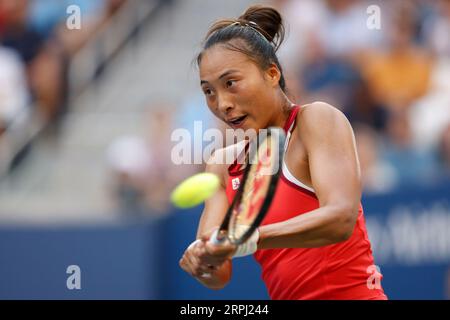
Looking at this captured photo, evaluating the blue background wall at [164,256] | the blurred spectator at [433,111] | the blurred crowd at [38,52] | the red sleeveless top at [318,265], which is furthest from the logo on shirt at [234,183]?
the blurred crowd at [38,52]

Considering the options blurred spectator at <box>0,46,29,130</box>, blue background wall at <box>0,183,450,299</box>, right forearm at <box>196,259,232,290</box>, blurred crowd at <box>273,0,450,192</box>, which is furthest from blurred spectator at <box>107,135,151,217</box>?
right forearm at <box>196,259,232,290</box>

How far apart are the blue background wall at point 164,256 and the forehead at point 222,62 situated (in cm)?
389

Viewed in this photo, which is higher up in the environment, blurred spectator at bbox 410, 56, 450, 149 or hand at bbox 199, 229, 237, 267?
blurred spectator at bbox 410, 56, 450, 149

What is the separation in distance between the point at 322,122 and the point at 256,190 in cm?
49

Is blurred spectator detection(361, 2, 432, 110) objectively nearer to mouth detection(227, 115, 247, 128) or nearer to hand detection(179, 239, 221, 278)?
mouth detection(227, 115, 247, 128)

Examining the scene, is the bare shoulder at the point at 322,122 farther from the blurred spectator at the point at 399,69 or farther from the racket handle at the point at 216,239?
the blurred spectator at the point at 399,69

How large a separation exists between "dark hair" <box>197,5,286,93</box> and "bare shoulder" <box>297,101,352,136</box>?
29 centimetres

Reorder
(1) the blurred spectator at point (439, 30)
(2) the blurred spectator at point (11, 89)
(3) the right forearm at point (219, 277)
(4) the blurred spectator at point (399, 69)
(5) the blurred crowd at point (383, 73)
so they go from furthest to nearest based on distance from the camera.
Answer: (2) the blurred spectator at point (11, 89) < (1) the blurred spectator at point (439, 30) < (4) the blurred spectator at point (399, 69) < (5) the blurred crowd at point (383, 73) < (3) the right forearm at point (219, 277)

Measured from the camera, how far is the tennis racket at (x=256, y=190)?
3625 millimetres

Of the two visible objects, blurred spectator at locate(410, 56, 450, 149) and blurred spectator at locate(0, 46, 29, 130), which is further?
blurred spectator at locate(0, 46, 29, 130)

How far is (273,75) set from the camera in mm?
4332

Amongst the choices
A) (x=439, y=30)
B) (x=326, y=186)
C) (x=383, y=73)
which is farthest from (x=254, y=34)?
(x=439, y=30)

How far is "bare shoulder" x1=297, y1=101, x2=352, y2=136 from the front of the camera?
13.5 ft

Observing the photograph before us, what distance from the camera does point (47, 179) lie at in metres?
10.2
